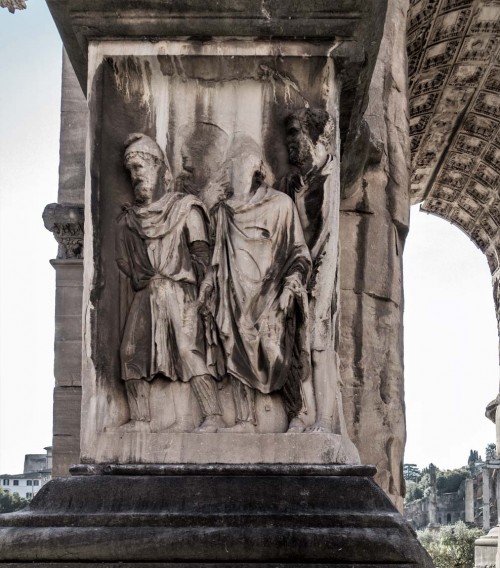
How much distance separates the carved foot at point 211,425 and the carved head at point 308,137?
50.5 inches

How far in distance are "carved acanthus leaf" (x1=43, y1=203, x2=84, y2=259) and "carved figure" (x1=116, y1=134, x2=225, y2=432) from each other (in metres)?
4.54

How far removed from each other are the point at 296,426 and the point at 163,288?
0.87 metres

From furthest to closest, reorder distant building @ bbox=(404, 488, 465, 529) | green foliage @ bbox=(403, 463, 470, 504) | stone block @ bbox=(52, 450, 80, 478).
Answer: green foliage @ bbox=(403, 463, 470, 504)
distant building @ bbox=(404, 488, 465, 529)
stone block @ bbox=(52, 450, 80, 478)

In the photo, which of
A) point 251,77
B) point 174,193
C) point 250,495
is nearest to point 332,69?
point 251,77

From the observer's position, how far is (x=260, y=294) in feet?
17.1

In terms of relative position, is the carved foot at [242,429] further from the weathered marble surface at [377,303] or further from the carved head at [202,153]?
the weathered marble surface at [377,303]

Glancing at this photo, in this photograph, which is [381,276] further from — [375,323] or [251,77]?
[251,77]

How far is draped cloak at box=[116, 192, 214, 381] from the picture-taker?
5.18 metres

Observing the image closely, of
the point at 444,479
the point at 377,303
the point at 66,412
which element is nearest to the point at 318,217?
the point at 377,303

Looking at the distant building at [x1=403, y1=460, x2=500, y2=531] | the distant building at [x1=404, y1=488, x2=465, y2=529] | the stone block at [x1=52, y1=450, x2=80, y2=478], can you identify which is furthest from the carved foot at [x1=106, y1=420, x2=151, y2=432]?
the distant building at [x1=404, y1=488, x2=465, y2=529]

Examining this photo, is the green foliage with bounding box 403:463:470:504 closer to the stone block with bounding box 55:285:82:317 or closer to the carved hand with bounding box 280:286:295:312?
the stone block with bounding box 55:285:82:317

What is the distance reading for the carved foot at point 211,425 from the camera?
510cm

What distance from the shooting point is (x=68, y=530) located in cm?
477

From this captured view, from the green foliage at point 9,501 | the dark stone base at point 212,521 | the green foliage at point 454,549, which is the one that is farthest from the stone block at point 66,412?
the green foliage at point 9,501
